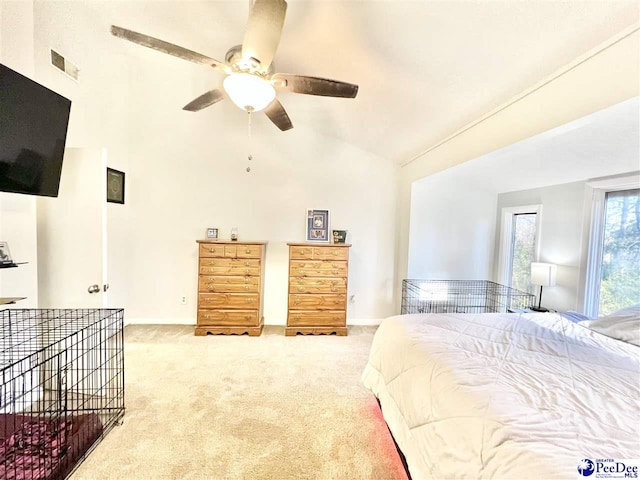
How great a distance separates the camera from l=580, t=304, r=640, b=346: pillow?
1.73 m

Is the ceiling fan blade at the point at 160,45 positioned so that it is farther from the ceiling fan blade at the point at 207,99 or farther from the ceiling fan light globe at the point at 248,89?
the ceiling fan blade at the point at 207,99

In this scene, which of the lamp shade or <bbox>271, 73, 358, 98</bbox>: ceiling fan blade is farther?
the lamp shade

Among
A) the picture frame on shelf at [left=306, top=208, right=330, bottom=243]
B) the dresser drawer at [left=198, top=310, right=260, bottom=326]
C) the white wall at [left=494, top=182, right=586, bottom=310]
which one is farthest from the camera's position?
the picture frame on shelf at [left=306, top=208, right=330, bottom=243]

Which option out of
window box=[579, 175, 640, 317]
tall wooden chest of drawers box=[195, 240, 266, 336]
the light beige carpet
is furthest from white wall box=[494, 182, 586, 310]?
tall wooden chest of drawers box=[195, 240, 266, 336]

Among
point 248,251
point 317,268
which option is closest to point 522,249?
point 317,268

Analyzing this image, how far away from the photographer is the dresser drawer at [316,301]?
3543 millimetres

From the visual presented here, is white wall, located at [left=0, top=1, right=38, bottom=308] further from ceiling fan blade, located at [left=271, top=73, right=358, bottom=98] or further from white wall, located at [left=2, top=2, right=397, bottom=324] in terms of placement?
ceiling fan blade, located at [left=271, top=73, right=358, bottom=98]

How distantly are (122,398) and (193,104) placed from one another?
2.44 m

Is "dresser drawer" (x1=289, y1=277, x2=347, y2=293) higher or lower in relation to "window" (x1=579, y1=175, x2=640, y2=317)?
lower

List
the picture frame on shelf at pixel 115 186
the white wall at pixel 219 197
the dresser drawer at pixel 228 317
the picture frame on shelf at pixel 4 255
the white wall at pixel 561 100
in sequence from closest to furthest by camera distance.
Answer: the white wall at pixel 561 100, the picture frame on shelf at pixel 4 255, the picture frame on shelf at pixel 115 186, the dresser drawer at pixel 228 317, the white wall at pixel 219 197

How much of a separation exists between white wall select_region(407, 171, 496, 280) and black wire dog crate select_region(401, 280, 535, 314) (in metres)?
0.10

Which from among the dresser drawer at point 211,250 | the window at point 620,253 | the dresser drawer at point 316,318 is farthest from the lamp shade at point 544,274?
the dresser drawer at point 211,250

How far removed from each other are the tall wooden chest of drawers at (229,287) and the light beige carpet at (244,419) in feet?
1.25

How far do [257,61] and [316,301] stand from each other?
2723 millimetres
